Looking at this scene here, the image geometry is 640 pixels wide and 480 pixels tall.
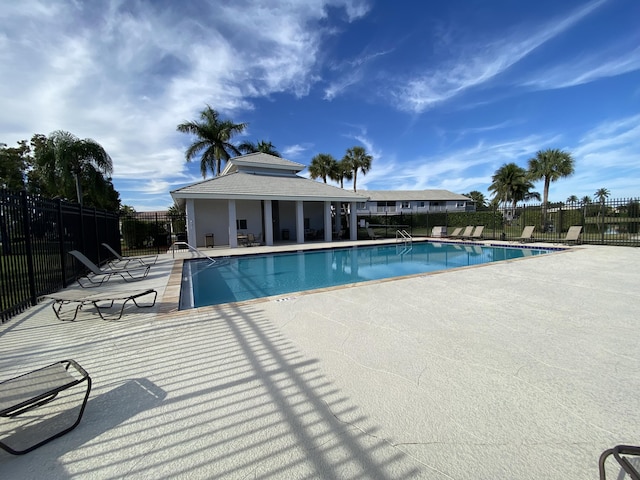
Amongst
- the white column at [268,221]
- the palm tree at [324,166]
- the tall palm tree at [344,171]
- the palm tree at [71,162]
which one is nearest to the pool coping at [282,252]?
the white column at [268,221]

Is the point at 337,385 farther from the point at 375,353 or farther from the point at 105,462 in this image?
the point at 105,462

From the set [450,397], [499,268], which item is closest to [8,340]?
[450,397]

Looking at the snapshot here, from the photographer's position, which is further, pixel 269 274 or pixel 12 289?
pixel 269 274

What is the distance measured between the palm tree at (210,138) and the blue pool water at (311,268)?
17.8 metres

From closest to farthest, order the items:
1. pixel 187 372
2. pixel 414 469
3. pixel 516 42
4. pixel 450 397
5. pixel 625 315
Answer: pixel 414 469 < pixel 450 397 < pixel 187 372 < pixel 625 315 < pixel 516 42

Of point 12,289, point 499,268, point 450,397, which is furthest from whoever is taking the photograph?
point 499,268

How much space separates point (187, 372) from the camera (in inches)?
118

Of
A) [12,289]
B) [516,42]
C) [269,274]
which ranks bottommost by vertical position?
[269,274]

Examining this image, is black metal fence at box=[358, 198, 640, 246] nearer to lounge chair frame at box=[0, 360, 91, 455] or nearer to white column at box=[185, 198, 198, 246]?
white column at box=[185, 198, 198, 246]

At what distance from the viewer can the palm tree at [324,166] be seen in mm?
33062

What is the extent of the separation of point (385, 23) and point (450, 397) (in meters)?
17.3

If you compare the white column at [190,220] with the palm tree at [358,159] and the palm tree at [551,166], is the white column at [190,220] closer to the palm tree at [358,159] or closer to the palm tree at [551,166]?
the palm tree at [358,159]

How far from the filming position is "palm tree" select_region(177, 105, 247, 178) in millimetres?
27656

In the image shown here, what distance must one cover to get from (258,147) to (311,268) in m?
24.2
